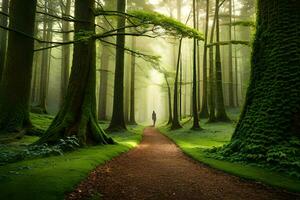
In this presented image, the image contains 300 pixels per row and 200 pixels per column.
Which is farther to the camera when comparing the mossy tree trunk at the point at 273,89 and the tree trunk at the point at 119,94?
the tree trunk at the point at 119,94

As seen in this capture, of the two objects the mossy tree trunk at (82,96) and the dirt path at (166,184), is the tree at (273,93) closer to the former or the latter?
the dirt path at (166,184)

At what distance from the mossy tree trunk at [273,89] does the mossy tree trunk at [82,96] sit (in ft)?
17.6

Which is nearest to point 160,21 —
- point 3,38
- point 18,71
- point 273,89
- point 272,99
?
point 273,89

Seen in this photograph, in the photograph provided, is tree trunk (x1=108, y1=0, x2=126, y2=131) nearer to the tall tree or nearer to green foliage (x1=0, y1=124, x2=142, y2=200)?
the tall tree

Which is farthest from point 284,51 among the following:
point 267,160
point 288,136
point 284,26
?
point 267,160

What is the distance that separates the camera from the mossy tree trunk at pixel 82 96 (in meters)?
10.0

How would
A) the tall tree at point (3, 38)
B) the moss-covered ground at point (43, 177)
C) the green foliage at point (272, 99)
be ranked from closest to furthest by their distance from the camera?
the moss-covered ground at point (43, 177)
the green foliage at point (272, 99)
the tall tree at point (3, 38)

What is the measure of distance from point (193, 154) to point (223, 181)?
3675 millimetres

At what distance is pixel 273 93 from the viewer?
320 inches

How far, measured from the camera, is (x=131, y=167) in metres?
7.78

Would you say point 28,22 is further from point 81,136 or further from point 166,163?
point 166,163

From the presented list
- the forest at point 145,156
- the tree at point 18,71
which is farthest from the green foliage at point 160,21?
the tree at point 18,71

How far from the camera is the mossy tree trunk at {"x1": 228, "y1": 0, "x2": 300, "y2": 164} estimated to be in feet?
24.1

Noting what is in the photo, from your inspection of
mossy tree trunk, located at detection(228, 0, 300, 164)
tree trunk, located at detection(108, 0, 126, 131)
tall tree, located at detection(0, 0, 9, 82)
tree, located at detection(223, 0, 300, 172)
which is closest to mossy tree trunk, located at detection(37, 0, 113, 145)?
tree, located at detection(223, 0, 300, 172)
